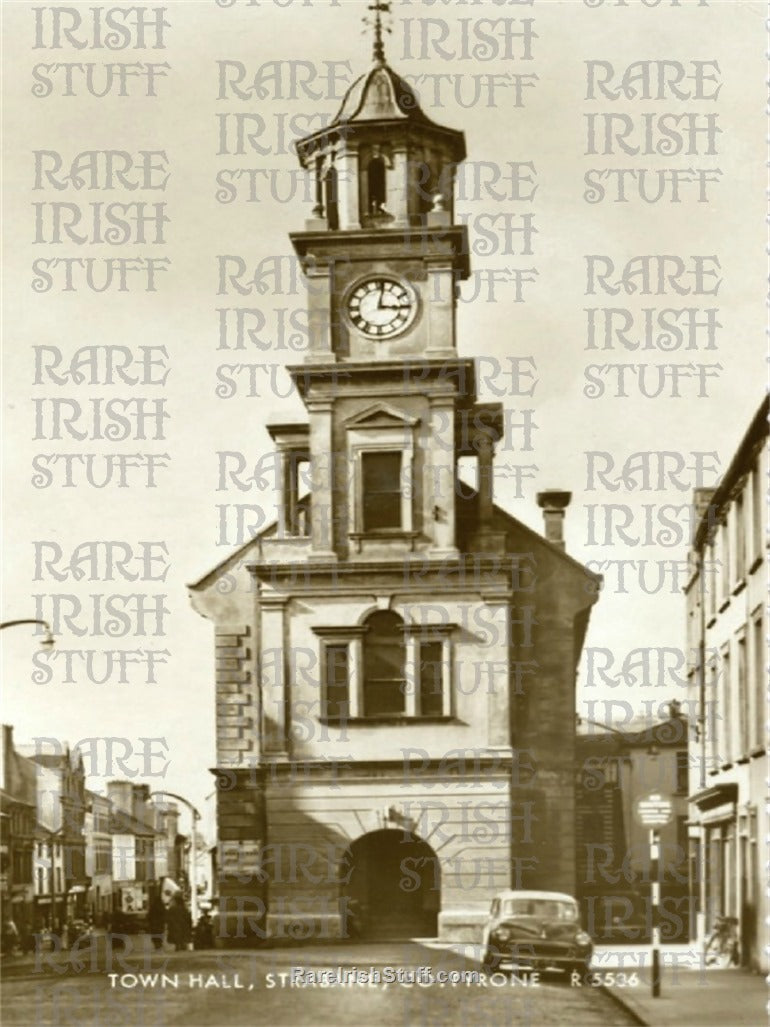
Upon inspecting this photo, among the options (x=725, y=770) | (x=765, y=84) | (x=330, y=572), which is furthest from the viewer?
(x=725, y=770)

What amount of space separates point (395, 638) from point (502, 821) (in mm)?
3309

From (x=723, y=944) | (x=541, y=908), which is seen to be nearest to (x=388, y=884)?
(x=541, y=908)

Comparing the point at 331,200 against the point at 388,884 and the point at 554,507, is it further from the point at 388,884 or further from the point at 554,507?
the point at 388,884

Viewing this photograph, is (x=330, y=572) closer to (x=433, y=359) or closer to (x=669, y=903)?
(x=433, y=359)

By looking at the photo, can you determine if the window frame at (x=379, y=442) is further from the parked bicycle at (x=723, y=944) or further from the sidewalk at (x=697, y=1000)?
the sidewalk at (x=697, y=1000)

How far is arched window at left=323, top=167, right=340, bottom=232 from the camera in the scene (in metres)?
29.8

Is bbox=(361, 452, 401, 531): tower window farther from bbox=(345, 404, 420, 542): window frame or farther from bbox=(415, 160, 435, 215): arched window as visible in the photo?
bbox=(415, 160, 435, 215): arched window

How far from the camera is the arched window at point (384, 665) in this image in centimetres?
2872

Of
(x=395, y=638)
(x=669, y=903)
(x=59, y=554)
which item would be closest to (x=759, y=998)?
(x=395, y=638)

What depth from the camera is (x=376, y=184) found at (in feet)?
102

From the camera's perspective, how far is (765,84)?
22.1 metres

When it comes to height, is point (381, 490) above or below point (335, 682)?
above

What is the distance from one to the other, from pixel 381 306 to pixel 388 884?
9.22 m

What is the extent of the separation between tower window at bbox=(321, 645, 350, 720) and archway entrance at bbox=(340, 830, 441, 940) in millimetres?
2068
